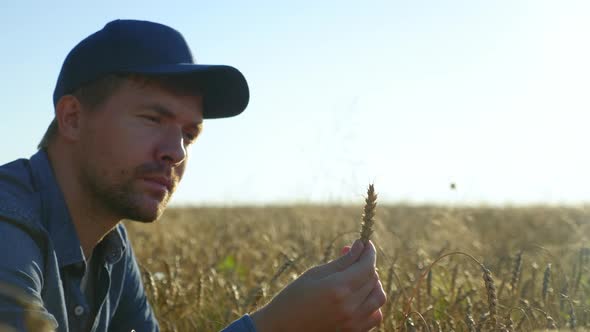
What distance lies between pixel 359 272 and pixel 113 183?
970 mm

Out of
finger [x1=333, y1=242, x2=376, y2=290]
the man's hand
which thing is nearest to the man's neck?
the man's hand

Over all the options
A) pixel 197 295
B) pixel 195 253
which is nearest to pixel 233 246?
pixel 195 253

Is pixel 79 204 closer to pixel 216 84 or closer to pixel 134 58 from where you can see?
pixel 134 58

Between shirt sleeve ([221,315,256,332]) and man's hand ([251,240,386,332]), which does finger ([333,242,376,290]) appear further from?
shirt sleeve ([221,315,256,332])

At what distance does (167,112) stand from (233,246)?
10.7ft

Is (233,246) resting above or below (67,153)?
below

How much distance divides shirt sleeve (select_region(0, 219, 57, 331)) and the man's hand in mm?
659

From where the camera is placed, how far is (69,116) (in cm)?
303

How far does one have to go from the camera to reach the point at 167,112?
112 inches

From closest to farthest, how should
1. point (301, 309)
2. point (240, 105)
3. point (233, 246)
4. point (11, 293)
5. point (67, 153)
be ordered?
point (11, 293) < point (301, 309) < point (67, 153) < point (240, 105) < point (233, 246)

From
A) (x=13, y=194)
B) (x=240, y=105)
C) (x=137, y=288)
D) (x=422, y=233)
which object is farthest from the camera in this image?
(x=422, y=233)

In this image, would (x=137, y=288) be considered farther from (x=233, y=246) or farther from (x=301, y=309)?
(x=233, y=246)

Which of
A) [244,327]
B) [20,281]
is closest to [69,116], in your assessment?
[20,281]

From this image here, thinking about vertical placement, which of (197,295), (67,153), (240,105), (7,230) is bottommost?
(197,295)
